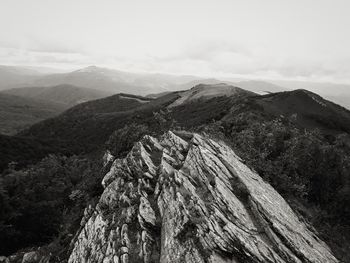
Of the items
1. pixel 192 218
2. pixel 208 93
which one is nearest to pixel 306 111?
pixel 208 93

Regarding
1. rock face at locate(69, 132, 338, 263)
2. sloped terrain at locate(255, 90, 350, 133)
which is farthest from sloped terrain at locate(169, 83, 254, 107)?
rock face at locate(69, 132, 338, 263)

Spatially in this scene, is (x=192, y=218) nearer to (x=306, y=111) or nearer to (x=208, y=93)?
(x=306, y=111)

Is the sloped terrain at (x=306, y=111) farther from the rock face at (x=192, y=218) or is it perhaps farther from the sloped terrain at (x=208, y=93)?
the rock face at (x=192, y=218)

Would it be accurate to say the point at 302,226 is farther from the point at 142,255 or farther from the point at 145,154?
the point at 145,154

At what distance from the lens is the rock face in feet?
51.4

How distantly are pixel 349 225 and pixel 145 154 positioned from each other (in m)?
16.9

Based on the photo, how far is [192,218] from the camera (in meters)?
16.7

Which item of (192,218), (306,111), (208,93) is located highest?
(192,218)

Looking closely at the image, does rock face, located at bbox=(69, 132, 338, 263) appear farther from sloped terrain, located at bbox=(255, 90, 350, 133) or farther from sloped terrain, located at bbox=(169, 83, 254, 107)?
sloped terrain, located at bbox=(169, 83, 254, 107)

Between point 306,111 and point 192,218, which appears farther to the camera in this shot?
point 306,111

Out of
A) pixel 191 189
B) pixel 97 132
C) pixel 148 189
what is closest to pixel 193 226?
pixel 191 189

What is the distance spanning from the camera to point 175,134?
28.5 metres

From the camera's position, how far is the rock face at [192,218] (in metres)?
15.7

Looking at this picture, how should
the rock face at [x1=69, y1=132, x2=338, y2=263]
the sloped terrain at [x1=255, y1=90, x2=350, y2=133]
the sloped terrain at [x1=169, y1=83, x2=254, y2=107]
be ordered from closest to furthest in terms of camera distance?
the rock face at [x1=69, y1=132, x2=338, y2=263], the sloped terrain at [x1=255, y1=90, x2=350, y2=133], the sloped terrain at [x1=169, y1=83, x2=254, y2=107]
